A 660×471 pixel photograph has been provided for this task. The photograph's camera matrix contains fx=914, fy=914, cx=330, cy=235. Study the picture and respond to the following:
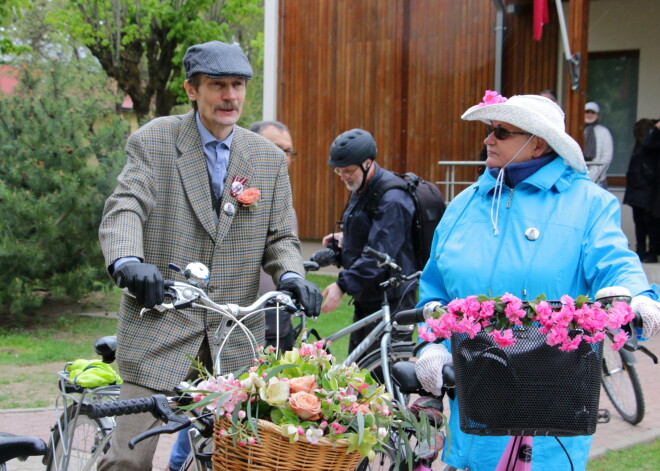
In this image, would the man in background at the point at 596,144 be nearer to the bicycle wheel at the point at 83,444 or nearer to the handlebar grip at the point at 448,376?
the bicycle wheel at the point at 83,444

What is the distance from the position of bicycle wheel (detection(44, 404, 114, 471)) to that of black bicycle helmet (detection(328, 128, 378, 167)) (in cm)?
258

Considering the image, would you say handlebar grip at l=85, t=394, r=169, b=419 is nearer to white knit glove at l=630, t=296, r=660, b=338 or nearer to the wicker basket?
the wicker basket

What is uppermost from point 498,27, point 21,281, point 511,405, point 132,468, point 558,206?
point 498,27

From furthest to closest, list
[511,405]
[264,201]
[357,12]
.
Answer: [357,12], [264,201], [511,405]

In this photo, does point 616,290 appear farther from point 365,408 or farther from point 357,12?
point 357,12

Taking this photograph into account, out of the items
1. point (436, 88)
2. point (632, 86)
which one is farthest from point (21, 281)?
point (632, 86)

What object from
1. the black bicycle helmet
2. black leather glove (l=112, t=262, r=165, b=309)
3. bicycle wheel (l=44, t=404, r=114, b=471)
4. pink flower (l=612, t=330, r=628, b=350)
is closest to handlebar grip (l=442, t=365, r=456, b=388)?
pink flower (l=612, t=330, r=628, b=350)

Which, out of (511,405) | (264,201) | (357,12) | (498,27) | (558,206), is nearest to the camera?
(511,405)

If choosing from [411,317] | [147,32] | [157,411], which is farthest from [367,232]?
[147,32]

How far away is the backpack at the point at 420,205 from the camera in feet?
19.7

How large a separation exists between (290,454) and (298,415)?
0.10 meters

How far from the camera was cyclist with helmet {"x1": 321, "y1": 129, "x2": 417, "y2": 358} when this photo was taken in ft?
19.3

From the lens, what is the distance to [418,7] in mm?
14453

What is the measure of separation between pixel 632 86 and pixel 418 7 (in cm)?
358
